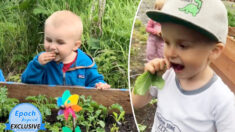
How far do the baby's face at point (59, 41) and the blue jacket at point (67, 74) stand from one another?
0.16 feet

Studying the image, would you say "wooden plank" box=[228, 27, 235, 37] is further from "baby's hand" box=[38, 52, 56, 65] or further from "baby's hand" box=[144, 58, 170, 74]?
"baby's hand" box=[38, 52, 56, 65]

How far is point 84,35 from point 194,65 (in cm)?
85

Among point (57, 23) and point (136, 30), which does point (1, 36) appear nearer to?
point (57, 23)

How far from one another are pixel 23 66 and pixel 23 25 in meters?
0.17

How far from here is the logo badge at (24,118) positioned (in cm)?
106

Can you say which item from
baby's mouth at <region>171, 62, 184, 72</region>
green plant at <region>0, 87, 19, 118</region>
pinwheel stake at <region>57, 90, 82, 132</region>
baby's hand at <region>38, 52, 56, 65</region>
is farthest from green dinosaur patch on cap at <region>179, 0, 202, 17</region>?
green plant at <region>0, 87, 19, 118</region>

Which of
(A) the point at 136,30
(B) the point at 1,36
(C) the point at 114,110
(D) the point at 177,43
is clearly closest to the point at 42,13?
(B) the point at 1,36

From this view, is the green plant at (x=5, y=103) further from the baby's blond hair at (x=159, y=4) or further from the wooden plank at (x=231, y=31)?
the wooden plank at (x=231, y=31)

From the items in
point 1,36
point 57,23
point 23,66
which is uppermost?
point 57,23

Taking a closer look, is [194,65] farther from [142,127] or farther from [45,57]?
[45,57]

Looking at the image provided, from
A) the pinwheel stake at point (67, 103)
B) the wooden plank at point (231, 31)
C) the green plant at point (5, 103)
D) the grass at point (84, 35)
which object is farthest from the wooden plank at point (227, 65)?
the green plant at point (5, 103)

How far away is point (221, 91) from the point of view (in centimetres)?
70

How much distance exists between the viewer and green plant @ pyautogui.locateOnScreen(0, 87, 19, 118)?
4.07 feet

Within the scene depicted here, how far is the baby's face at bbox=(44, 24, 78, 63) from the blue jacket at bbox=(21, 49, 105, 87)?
5cm
